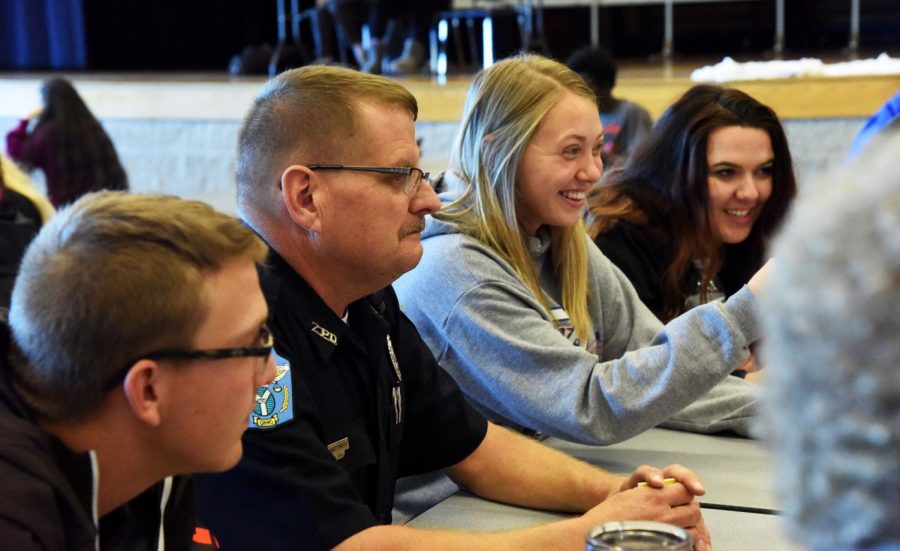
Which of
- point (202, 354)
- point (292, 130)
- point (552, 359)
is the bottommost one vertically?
point (552, 359)

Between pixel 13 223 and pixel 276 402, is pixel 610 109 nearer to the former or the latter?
pixel 13 223

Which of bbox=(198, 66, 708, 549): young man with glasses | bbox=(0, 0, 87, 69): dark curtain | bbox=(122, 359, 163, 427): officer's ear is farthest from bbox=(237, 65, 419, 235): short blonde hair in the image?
bbox=(0, 0, 87, 69): dark curtain

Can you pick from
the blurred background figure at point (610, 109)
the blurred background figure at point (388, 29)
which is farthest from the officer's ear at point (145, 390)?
the blurred background figure at point (388, 29)

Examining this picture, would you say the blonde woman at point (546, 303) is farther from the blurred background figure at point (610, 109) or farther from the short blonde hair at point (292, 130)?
the blurred background figure at point (610, 109)

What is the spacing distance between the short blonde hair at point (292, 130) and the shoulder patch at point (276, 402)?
264 mm

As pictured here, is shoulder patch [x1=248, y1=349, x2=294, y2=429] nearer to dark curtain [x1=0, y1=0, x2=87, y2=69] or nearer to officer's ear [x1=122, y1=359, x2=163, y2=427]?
officer's ear [x1=122, y1=359, x2=163, y2=427]

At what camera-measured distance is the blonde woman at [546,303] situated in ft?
6.01

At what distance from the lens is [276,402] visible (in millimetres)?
1423

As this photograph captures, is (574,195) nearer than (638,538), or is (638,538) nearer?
(638,538)

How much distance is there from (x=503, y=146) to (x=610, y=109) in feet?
9.34

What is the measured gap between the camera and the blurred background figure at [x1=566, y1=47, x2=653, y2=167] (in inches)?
183

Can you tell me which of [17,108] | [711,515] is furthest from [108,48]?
[711,515]

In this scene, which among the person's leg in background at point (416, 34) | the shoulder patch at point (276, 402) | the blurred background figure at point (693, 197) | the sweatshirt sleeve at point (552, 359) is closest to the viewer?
the shoulder patch at point (276, 402)

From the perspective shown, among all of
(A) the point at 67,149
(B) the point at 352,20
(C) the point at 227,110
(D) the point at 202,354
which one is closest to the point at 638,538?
(D) the point at 202,354
